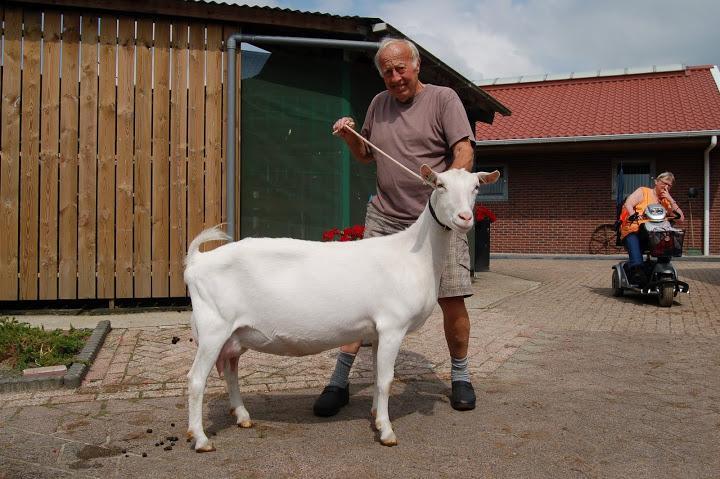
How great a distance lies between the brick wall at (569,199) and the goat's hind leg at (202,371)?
17.1 metres

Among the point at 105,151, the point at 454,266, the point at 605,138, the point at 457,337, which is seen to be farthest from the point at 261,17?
the point at 605,138

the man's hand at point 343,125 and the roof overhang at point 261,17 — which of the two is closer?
the man's hand at point 343,125

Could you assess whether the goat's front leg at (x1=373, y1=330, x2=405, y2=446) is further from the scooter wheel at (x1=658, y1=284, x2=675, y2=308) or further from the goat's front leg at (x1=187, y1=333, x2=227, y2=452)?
the scooter wheel at (x1=658, y1=284, x2=675, y2=308)

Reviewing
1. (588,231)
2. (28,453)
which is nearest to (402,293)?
(28,453)

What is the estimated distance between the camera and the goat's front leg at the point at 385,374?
333 cm

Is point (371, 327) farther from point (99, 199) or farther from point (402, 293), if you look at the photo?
point (99, 199)

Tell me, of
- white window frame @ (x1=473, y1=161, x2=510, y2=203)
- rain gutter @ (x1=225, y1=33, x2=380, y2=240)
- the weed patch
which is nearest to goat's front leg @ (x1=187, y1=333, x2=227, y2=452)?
the weed patch

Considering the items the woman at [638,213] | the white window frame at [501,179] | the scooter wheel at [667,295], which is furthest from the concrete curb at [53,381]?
the white window frame at [501,179]

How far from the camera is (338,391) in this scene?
3957 mm

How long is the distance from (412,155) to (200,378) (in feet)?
6.03

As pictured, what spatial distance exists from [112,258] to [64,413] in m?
3.73

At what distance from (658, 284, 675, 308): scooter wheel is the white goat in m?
6.28

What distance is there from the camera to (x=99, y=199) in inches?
285

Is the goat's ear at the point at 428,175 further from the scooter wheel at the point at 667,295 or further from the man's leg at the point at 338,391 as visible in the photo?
the scooter wheel at the point at 667,295
